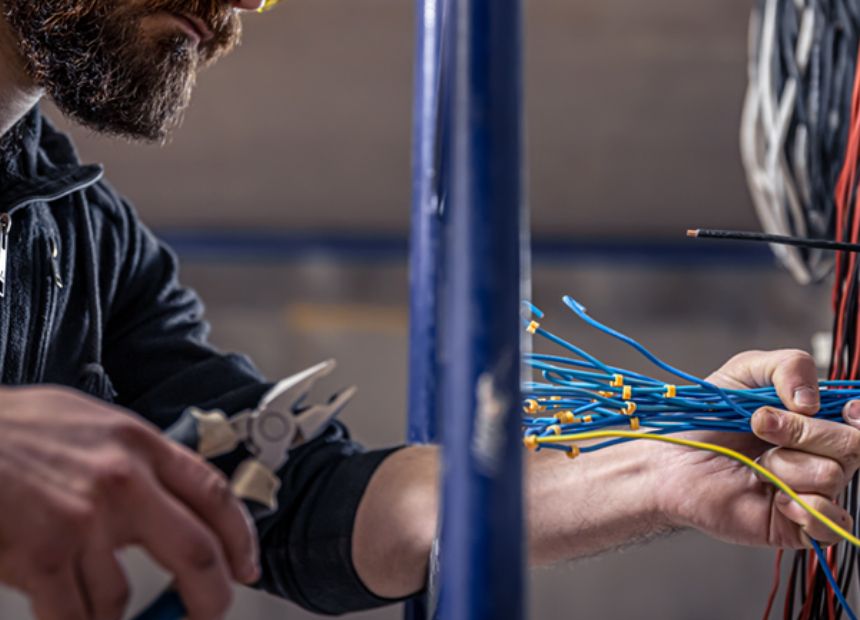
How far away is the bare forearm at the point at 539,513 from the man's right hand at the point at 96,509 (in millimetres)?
439

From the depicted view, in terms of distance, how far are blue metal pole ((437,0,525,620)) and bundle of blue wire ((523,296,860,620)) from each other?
0.27m

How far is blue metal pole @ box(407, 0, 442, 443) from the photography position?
954 mm

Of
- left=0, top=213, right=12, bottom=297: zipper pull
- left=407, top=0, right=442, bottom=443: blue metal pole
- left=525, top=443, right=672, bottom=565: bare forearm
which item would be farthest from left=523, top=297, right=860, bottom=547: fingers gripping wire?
left=0, top=213, right=12, bottom=297: zipper pull

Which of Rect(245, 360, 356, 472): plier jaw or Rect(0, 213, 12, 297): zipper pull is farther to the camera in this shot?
Rect(0, 213, 12, 297): zipper pull

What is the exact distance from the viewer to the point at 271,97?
2.66 metres

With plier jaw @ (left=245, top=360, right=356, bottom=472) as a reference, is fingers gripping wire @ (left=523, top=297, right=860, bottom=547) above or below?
below

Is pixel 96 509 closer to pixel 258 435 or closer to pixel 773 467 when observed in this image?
pixel 258 435

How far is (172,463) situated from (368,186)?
2.59 metres

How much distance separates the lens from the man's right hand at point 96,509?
0.40 meters

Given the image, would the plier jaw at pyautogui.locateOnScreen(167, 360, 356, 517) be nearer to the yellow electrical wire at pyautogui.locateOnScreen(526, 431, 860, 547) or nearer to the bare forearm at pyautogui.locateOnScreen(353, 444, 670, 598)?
the yellow electrical wire at pyautogui.locateOnScreen(526, 431, 860, 547)

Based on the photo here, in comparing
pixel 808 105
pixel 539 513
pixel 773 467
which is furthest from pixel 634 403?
pixel 808 105

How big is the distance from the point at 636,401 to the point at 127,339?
0.61 meters

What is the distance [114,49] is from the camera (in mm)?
1027

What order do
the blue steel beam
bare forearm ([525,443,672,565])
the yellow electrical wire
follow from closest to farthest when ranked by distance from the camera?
the yellow electrical wire, bare forearm ([525,443,672,565]), the blue steel beam
